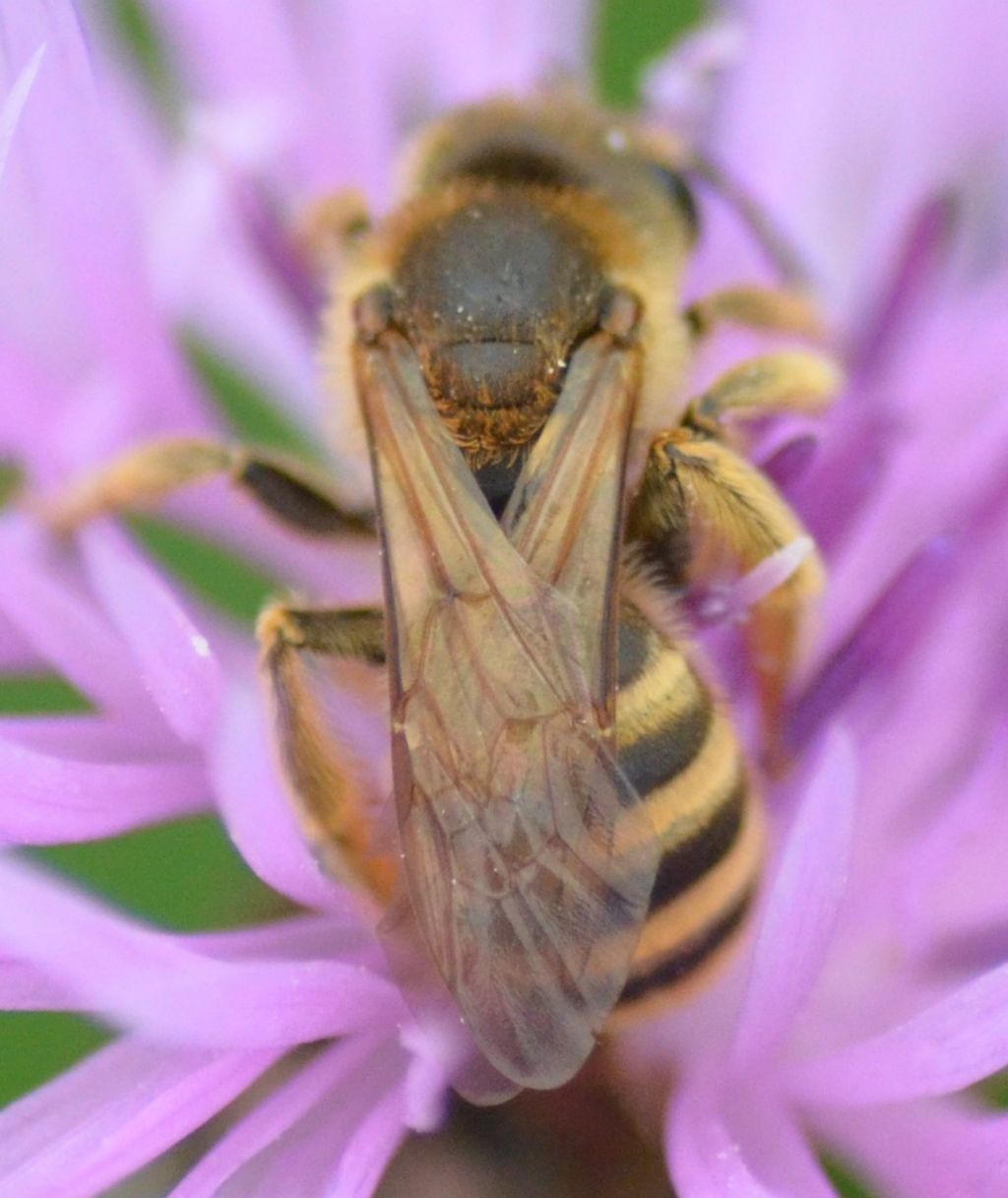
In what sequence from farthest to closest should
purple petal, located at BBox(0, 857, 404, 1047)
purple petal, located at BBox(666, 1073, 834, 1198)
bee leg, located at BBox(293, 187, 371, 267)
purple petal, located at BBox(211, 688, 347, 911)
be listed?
bee leg, located at BBox(293, 187, 371, 267) → purple petal, located at BBox(666, 1073, 834, 1198) → purple petal, located at BBox(211, 688, 347, 911) → purple petal, located at BBox(0, 857, 404, 1047)

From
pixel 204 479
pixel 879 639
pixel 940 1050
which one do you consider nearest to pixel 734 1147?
pixel 940 1050

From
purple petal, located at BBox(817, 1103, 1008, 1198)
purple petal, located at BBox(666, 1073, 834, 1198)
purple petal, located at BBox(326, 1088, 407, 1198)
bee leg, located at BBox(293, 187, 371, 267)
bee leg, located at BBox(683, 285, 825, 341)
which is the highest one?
bee leg, located at BBox(293, 187, 371, 267)

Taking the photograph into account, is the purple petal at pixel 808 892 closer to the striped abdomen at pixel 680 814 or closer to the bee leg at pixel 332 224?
the striped abdomen at pixel 680 814

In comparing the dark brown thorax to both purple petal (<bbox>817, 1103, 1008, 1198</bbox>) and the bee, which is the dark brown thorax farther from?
purple petal (<bbox>817, 1103, 1008, 1198</bbox>)

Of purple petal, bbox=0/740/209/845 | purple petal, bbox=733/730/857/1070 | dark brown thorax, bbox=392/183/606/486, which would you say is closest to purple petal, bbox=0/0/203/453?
dark brown thorax, bbox=392/183/606/486

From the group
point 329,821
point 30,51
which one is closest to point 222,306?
point 30,51

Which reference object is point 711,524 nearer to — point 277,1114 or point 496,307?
point 496,307

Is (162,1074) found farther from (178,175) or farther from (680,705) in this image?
(178,175)
